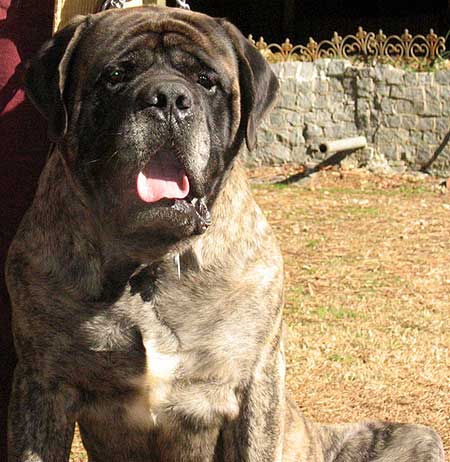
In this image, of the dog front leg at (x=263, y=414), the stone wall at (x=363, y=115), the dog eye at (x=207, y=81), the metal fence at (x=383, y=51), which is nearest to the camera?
the dog eye at (x=207, y=81)

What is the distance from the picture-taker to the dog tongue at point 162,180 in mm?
3057

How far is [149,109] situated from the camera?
296 cm

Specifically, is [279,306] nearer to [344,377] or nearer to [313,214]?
[344,377]

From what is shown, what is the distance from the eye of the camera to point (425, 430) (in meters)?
3.95

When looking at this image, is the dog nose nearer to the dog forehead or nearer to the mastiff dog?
the mastiff dog

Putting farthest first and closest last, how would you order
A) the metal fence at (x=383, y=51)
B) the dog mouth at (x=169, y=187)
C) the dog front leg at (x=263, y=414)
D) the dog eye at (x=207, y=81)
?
1. the metal fence at (x=383, y=51)
2. the dog front leg at (x=263, y=414)
3. the dog eye at (x=207, y=81)
4. the dog mouth at (x=169, y=187)

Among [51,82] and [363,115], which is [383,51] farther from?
[51,82]

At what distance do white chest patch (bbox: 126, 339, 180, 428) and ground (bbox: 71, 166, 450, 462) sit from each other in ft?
4.17

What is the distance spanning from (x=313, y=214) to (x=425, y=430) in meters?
5.50

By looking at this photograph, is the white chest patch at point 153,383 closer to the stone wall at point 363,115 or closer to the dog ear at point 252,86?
the dog ear at point 252,86

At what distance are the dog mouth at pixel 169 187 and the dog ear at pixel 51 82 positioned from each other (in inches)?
10.9

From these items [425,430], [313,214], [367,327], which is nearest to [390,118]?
[313,214]

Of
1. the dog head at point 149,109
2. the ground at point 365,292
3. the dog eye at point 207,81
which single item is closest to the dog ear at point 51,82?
the dog head at point 149,109

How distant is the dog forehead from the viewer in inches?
123
